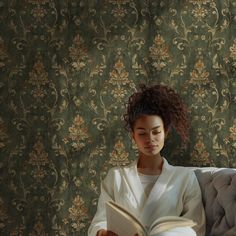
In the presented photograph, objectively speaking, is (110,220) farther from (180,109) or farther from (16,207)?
(16,207)

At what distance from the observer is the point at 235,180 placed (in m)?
2.16

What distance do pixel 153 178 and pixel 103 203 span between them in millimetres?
270

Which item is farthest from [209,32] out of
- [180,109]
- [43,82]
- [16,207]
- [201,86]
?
[16,207]

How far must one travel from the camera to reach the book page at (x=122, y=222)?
6.06 ft

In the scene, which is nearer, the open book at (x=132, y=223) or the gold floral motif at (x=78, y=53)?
the open book at (x=132, y=223)

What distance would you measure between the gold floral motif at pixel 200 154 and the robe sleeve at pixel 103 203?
534 millimetres

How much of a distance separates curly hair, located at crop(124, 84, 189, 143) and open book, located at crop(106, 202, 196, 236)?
486 mm

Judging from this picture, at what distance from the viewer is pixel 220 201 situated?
2182mm

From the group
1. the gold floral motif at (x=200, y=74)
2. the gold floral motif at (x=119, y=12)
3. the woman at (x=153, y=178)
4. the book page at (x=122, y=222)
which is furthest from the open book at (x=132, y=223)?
the gold floral motif at (x=119, y=12)

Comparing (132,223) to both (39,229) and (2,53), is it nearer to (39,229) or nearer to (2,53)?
(39,229)

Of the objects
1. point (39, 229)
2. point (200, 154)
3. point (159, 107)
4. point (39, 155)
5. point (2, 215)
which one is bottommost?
point (39, 229)

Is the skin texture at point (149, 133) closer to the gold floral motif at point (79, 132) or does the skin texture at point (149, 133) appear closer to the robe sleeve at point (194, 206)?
the robe sleeve at point (194, 206)

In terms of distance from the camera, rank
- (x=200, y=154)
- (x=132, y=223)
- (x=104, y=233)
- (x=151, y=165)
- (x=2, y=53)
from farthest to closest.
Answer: (x=2, y=53), (x=200, y=154), (x=151, y=165), (x=104, y=233), (x=132, y=223)

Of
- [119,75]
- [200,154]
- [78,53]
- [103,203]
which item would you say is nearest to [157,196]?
[103,203]
